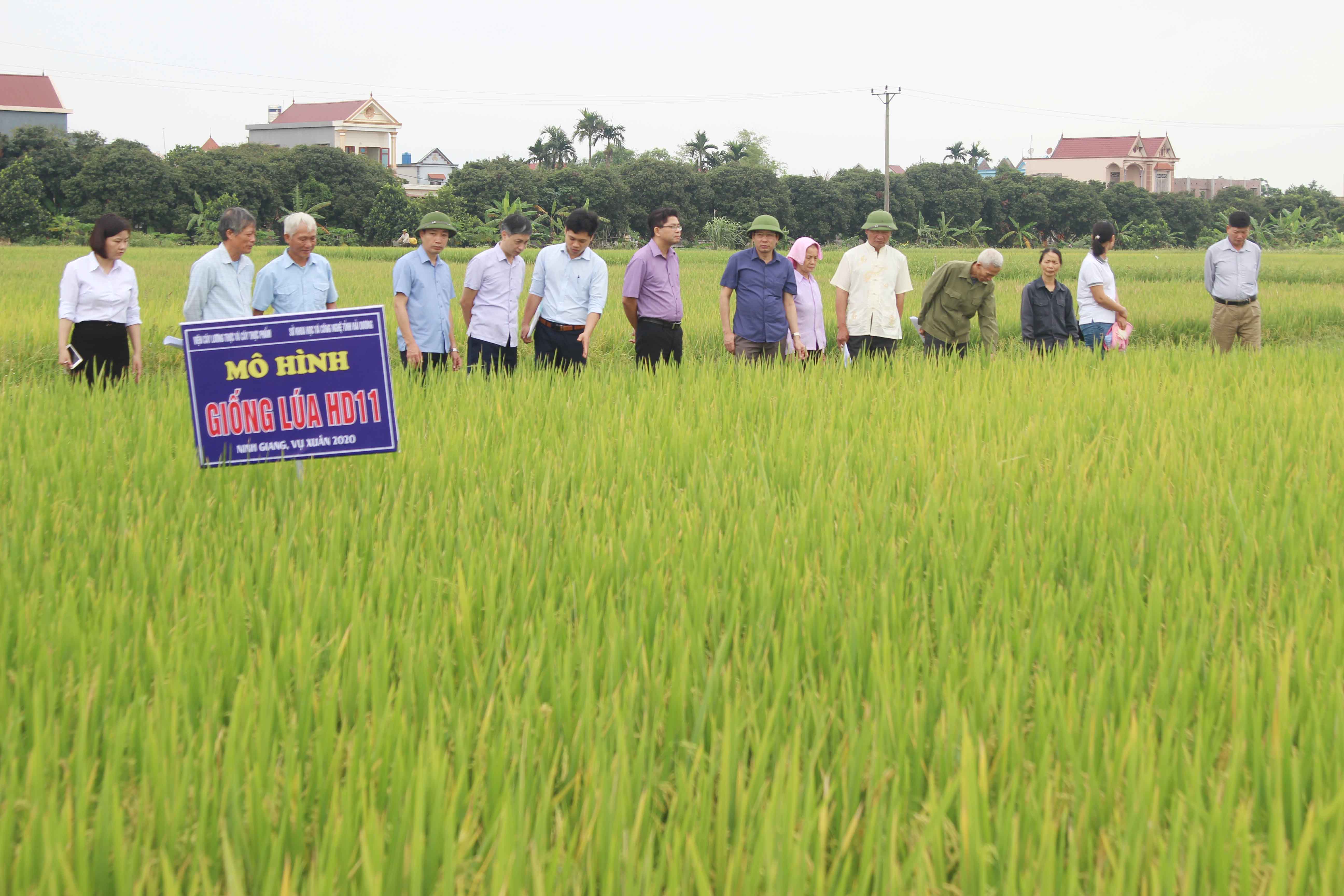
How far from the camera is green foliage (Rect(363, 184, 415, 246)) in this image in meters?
36.7

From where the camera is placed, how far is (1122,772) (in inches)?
53.5

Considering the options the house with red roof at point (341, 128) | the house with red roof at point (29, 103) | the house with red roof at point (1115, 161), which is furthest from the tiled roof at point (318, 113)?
the house with red roof at point (1115, 161)

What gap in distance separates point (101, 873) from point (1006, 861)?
3.45 ft

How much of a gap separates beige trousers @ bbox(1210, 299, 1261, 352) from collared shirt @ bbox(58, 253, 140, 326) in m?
7.49

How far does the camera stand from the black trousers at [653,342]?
641 cm

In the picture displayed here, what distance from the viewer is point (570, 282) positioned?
597cm

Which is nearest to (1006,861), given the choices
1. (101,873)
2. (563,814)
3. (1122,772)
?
(1122,772)

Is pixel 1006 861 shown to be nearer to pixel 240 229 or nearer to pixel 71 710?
pixel 71 710

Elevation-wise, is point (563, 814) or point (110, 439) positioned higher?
point (110, 439)

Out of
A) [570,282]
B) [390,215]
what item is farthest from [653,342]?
[390,215]

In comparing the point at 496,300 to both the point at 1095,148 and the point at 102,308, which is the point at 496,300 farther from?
the point at 1095,148

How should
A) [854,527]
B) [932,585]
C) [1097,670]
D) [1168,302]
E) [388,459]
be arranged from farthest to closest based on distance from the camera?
[1168,302]
[388,459]
[854,527]
[932,585]
[1097,670]

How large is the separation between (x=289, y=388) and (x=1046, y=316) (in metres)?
5.72

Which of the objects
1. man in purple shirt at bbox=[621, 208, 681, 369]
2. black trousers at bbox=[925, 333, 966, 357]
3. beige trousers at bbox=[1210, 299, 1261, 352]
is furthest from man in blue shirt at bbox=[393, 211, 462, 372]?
beige trousers at bbox=[1210, 299, 1261, 352]
